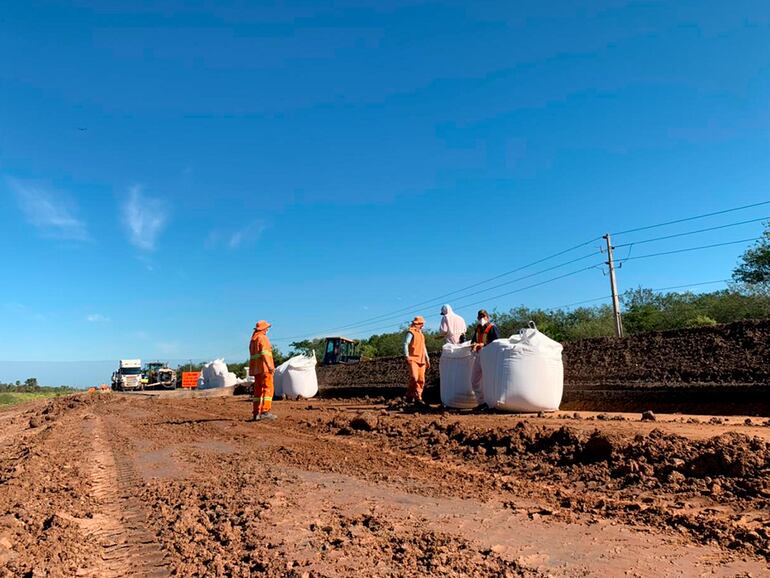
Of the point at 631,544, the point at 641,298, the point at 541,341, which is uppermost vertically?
the point at 641,298

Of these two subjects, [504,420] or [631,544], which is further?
[504,420]

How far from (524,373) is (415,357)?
2.87 m

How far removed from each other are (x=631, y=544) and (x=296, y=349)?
53.3 meters

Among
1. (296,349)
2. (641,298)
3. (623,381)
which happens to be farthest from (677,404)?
(296,349)

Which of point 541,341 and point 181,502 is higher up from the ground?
point 541,341

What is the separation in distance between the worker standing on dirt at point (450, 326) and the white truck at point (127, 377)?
33969 mm

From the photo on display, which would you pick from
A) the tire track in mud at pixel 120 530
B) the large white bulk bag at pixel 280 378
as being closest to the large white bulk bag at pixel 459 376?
the tire track in mud at pixel 120 530

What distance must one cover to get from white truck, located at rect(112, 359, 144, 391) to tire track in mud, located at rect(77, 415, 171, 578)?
1403 inches

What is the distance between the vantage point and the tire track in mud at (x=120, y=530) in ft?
8.68

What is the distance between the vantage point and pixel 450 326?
9.41 m

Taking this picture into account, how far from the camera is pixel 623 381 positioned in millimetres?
9570

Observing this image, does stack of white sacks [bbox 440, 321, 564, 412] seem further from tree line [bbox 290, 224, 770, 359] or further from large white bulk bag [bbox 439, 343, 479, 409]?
tree line [bbox 290, 224, 770, 359]

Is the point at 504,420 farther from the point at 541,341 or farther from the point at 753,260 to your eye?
the point at 753,260

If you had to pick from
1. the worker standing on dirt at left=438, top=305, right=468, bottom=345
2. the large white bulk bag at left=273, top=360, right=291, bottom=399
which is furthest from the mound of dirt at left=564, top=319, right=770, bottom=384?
the large white bulk bag at left=273, top=360, right=291, bottom=399
